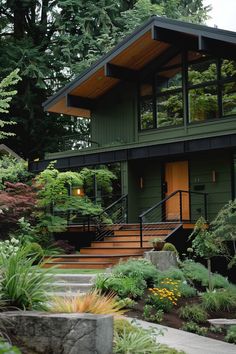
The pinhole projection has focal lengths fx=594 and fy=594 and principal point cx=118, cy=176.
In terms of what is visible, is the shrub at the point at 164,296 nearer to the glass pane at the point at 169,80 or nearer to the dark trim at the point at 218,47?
the dark trim at the point at 218,47

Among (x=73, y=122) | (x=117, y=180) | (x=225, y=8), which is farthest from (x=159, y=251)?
(x=225, y=8)

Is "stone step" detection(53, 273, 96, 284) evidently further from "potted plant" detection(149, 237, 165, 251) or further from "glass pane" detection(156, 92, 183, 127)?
"glass pane" detection(156, 92, 183, 127)

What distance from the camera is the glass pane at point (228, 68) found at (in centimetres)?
1762

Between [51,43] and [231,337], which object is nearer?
[231,337]

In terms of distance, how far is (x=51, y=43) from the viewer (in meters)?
29.7

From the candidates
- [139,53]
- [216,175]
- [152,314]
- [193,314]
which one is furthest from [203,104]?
[152,314]

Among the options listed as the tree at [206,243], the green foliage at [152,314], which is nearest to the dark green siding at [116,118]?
the tree at [206,243]

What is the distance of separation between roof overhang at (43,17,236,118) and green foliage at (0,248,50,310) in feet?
36.0

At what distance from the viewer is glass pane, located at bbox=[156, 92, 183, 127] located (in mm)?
18972

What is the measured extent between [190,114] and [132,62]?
9.51 feet

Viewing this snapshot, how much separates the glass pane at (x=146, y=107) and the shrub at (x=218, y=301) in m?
9.19

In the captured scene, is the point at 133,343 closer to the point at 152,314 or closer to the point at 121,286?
the point at 152,314

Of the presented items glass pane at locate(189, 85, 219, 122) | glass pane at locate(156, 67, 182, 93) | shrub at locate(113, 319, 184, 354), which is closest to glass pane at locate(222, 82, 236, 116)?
glass pane at locate(189, 85, 219, 122)

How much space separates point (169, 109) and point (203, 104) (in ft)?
4.45
